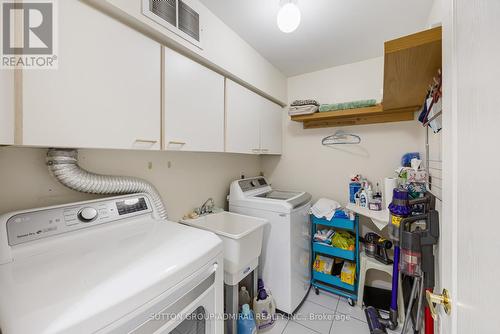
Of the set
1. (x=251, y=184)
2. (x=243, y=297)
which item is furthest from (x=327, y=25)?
(x=243, y=297)

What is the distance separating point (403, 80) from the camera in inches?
48.6

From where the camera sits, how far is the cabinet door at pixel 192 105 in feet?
3.82

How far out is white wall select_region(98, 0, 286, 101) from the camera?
40.2 inches

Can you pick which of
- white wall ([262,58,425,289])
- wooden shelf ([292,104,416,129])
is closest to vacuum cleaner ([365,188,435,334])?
white wall ([262,58,425,289])

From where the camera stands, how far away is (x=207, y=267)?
89cm

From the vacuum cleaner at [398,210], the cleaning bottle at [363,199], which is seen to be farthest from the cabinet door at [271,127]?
the vacuum cleaner at [398,210]

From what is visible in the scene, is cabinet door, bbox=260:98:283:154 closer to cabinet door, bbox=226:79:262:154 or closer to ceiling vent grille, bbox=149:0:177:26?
Result: cabinet door, bbox=226:79:262:154

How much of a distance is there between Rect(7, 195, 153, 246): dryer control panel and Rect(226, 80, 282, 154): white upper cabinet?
814 millimetres

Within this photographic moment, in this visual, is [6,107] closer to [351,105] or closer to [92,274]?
[92,274]

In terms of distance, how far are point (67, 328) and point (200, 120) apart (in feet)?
3.78

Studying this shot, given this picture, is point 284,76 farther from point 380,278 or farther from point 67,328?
point 67,328

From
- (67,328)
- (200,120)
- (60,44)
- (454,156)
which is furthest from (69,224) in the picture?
(454,156)

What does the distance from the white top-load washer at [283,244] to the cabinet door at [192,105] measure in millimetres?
657

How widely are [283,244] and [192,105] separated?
136 centimetres
